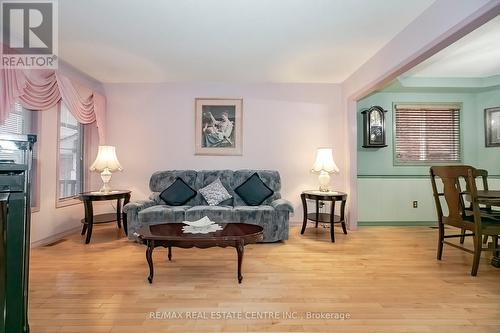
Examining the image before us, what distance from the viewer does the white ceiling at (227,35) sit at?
2.36m

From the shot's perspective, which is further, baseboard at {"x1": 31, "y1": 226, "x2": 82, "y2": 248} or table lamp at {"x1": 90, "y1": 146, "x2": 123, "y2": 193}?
table lamp at {"x1": 90, "y1": 146, "x2": 123, "y2": 193}

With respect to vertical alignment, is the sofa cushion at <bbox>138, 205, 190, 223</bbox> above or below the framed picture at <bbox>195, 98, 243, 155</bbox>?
below

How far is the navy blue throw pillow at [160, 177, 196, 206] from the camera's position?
3.81 meters

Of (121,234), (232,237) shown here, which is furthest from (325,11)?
(121,234)

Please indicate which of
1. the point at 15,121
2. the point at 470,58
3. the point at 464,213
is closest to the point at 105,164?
the point at 15,121

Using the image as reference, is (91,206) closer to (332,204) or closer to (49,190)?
(49,190)

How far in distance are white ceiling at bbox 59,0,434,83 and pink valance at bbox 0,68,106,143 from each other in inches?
16.3

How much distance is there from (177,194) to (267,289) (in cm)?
218

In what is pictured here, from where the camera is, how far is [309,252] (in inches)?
122

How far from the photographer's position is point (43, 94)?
120 inches

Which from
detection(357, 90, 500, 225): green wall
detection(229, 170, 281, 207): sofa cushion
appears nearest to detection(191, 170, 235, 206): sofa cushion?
detection(229, 170, 281, 207): sofa cushion

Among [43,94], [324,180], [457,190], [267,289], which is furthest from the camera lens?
[324,180]

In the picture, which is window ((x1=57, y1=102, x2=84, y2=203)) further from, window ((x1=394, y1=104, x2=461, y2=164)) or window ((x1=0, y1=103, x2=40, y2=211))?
window ((x1=394, y1=104, x2=461, y2=164))

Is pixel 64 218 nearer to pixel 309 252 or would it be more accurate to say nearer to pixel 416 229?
pixel 309 252
